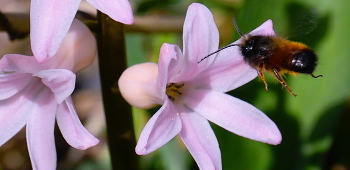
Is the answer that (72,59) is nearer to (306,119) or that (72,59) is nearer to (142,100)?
(142,100)

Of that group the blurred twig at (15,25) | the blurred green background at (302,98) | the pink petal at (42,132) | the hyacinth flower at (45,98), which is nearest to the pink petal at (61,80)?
the hyacinth flower at (45,98)

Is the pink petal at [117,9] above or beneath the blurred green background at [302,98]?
above

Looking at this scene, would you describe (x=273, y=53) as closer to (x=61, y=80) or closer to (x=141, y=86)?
(x=141, y=86)

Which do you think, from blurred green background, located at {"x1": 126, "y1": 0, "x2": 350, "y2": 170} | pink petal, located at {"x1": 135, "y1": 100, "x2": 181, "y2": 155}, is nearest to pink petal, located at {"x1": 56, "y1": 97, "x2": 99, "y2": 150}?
pink petal, located at {"x1": 135, "y1": 100, "x2": 181, "y2": 155}

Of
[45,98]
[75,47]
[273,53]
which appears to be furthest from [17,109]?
[273,53]

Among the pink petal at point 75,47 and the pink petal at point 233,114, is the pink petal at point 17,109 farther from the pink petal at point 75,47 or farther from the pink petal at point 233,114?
the pink petal at point 233,114

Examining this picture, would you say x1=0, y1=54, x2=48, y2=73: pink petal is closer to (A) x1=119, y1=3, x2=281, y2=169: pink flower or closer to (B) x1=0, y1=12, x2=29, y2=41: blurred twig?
(A) x1=119, y1=3, x2=281, y2=169: pink flower
